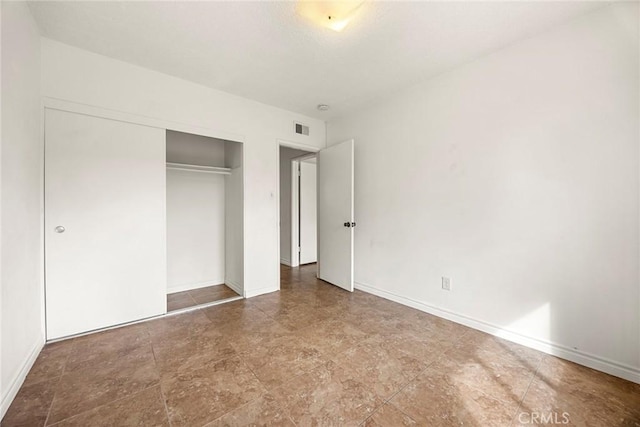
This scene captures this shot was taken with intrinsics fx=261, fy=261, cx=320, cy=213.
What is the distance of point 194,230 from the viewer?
363 cm

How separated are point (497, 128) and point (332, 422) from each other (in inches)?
100

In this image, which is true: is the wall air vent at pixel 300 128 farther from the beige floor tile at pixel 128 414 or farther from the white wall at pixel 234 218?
the beige floor tile at pixel 128 414

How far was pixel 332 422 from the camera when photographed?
1.38 m

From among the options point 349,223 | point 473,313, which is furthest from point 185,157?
point 473,313

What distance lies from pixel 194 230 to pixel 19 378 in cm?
215

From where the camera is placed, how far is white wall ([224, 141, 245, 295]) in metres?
3.34

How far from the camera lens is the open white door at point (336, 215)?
3.48 m

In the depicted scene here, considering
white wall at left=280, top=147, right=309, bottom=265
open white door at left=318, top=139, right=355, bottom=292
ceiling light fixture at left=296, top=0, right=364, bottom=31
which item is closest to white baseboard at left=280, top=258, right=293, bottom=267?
white wall at left=280, top=147, right=309, bottom=265

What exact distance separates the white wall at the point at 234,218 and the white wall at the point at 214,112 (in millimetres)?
100

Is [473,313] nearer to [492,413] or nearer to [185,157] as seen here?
[492,413]

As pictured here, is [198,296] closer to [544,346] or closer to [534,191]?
[544,346]

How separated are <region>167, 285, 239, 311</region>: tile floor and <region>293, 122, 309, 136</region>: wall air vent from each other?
7.92ft

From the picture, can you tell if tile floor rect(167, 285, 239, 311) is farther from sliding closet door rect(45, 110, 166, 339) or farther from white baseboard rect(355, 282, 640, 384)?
→ white baseboard rect(355, 282, 640, 384)

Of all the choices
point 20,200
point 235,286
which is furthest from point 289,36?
point 235,286
